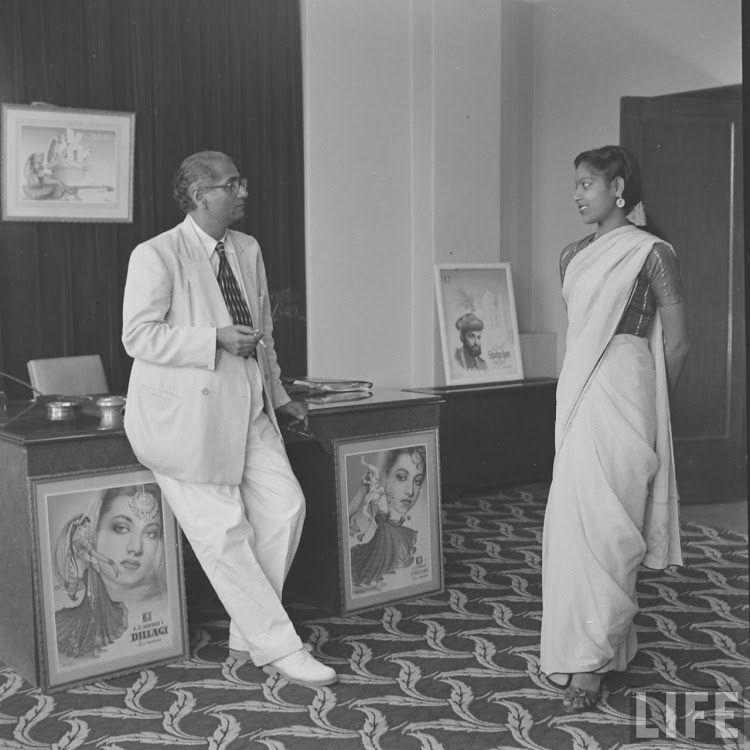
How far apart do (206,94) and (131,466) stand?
8.74 feet

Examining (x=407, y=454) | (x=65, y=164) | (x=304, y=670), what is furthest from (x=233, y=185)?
(x=65, y=164)

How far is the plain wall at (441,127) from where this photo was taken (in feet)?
19.5

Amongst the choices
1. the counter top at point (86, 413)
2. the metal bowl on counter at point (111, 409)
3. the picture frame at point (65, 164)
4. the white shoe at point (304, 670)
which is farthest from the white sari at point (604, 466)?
the picture frame at point (65, 164)

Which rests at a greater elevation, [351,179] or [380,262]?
[351,179]

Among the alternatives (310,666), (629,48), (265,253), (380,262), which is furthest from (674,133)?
(310,666)

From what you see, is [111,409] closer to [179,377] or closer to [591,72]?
[179,377]

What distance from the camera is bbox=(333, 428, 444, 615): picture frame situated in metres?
4.05

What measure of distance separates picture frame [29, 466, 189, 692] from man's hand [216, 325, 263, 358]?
510 mm

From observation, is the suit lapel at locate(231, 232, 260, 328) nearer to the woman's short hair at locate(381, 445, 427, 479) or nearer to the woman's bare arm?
the woman's short hair at locate(381, 445, 427, 479)

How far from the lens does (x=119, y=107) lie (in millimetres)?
5230

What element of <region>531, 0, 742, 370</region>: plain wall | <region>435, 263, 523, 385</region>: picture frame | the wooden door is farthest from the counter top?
<region>531, 0, 742, 370</region>: plain wall

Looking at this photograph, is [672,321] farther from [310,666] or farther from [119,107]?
[119,107]

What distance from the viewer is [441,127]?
6.27m

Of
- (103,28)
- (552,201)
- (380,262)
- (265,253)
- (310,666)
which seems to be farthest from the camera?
(552,201)
